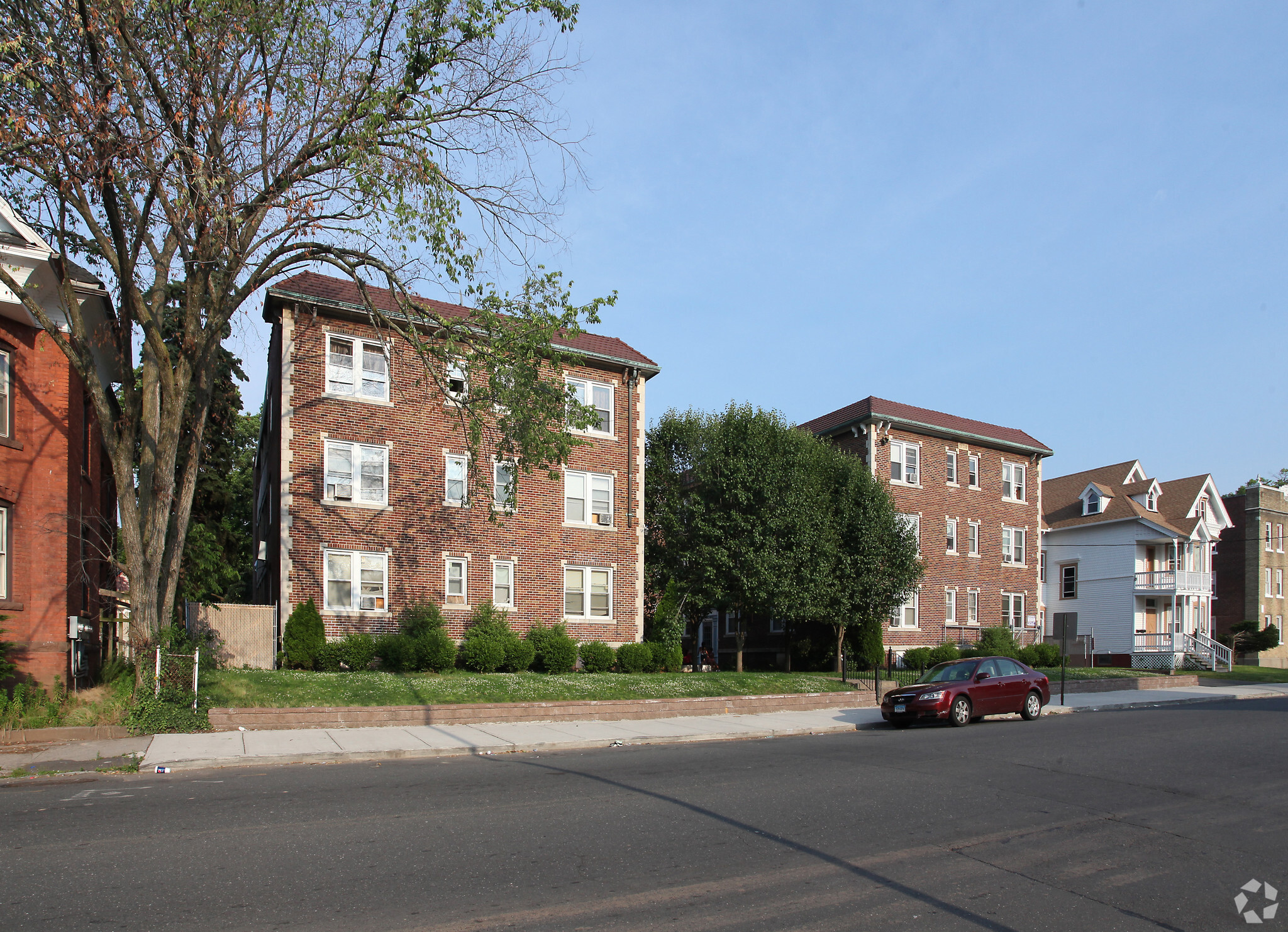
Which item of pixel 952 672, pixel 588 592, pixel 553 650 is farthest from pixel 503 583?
pixel 952 672

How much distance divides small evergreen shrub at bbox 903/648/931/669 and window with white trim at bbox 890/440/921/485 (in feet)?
23.2

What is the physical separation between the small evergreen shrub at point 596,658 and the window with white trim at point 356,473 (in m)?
7.25

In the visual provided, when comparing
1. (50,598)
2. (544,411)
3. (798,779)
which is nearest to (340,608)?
(50,598)

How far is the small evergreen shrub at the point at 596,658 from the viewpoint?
1046 inches

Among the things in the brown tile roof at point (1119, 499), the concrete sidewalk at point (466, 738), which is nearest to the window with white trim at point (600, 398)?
the concrete sidewalk at point (466, 738)

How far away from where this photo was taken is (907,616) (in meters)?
37.2

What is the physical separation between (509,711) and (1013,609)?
3026 centimetres

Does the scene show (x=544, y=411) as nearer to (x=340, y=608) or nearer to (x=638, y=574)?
(x=340, y=608)

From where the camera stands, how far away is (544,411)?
56.1 feet

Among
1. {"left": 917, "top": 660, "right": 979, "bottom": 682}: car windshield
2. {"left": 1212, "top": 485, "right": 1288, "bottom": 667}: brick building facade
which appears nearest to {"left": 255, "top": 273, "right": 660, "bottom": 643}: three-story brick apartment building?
{"left": 917, "top": 660, "right": 979, "bottom": 682}: car windshield

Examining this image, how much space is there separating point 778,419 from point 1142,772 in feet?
66.8

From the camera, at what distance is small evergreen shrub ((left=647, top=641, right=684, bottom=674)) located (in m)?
27.6

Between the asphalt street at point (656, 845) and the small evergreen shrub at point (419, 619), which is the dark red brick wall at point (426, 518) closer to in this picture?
the small evergreen shrub at point (419, 619)

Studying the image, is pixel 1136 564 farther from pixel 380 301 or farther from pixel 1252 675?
pixel 380 301
